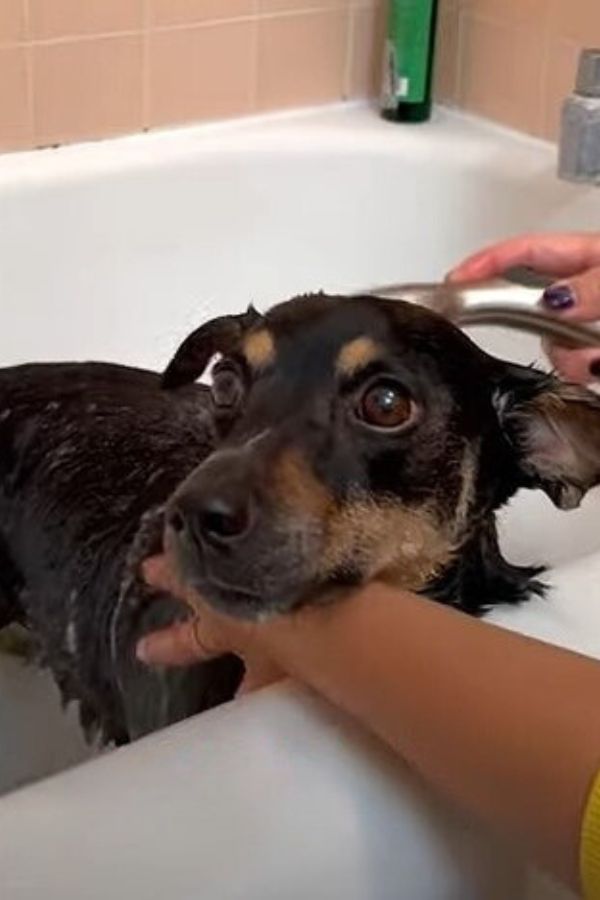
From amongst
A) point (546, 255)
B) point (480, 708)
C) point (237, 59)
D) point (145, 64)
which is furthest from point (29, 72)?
point (480, 708)

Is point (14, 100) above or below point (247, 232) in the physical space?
above

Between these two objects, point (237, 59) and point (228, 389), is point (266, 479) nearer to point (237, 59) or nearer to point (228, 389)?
point (228, 389)

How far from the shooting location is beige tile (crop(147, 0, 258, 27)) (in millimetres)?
1866

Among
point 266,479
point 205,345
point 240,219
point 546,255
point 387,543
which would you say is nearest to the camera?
point 266,479

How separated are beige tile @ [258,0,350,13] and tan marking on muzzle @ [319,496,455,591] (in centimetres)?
96

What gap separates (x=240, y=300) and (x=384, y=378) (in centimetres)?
95

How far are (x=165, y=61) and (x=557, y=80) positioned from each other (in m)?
0.43

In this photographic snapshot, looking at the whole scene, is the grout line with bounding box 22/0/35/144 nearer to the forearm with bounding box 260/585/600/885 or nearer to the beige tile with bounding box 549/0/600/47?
the beige tile with bounding box 549/0/600/47

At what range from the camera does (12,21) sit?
1.77 m

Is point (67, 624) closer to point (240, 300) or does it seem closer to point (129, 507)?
point (129, 507)

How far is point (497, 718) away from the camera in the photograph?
86 cm

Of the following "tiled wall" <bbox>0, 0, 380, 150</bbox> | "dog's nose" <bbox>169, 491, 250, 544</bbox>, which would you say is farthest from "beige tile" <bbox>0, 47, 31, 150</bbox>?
"dog's nose" <bbox>169, 491, 250, 544</bbox>

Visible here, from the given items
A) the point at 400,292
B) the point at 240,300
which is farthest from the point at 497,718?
the point at 240,300

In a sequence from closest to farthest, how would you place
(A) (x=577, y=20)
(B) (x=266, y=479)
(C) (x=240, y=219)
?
(B) (x=266, y=479), (A) (x=577, y=20), (C) (x=240, y=219)
